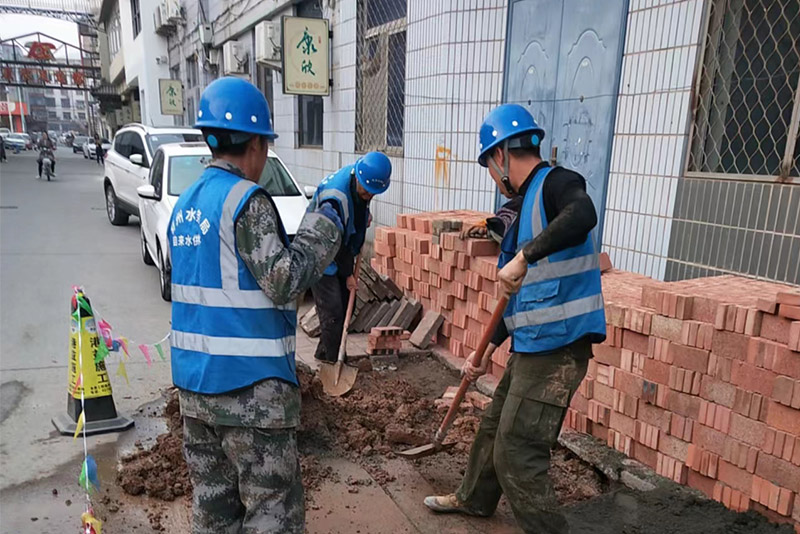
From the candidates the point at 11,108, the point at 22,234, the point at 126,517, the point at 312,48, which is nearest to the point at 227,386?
the point at 126,517

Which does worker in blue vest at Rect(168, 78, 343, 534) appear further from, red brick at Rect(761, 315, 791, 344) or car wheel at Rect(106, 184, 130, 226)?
car wheel at Rect(106, 184, 130, 226)

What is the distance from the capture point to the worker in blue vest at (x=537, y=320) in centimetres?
242

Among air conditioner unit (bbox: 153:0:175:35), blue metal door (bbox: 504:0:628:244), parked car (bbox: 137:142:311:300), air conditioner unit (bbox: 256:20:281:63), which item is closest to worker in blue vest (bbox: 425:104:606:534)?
blue metal door (bbox: 504:0:628:244)

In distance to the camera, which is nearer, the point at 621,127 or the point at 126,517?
the point at 126,517

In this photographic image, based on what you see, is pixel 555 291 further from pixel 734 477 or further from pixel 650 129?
pixel 650 129

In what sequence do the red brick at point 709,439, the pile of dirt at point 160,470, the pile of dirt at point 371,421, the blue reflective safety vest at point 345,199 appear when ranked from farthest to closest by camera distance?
the blue reflective safety vest at point 345,199
the pile of dirt at point 371,421
the pile of dirt at point 160,470
the red brick at point 709,439

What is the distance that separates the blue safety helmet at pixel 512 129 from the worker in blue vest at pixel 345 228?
1.57m

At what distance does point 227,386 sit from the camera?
78.4 inches

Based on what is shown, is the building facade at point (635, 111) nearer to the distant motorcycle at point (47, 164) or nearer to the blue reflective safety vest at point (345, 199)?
the blue reflective safety vest at point (345, 199)

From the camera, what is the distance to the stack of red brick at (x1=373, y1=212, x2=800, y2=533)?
263 centimetres

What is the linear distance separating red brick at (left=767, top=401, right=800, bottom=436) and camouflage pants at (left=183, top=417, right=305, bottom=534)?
7.15ft

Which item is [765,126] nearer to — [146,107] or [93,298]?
[93,298]

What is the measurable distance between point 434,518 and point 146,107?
27.0 meters

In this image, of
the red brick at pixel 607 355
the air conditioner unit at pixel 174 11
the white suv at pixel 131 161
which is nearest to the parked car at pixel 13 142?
the air conditioner unit at pixel 174 11
